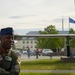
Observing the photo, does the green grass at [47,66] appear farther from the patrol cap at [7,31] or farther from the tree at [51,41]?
the tree at [51,41]

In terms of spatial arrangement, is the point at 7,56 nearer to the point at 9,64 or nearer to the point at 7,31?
the point at 9,64

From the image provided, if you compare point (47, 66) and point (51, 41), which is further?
point (51, 41)

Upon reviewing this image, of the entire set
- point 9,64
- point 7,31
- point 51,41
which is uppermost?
point 7,31

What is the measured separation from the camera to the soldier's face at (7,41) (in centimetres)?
414

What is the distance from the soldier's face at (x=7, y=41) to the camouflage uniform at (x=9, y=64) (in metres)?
0.11

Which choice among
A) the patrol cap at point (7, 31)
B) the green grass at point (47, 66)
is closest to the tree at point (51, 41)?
the green grass at point (47, 66)

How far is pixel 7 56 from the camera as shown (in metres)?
4.12

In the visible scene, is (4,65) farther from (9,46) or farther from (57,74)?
(57,74)

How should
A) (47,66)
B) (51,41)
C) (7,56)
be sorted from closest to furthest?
1. (7,56)
2. (47,66)
3. (51,41)

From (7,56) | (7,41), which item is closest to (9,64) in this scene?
(7,56)

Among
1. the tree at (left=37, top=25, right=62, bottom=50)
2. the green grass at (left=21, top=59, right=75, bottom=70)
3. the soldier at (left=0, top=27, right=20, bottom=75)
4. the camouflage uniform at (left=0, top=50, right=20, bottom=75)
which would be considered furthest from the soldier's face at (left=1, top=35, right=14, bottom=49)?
the tree at (left=37, top=25, right=62, bottom=50)

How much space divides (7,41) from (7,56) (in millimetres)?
199

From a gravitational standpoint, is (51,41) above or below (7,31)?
below

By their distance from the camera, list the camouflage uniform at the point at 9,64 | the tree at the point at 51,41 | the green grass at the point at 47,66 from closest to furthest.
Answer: the camouflage uniform at the point at 9,64
the green grass at the point at 47,66
the tree at the point at 51,41
